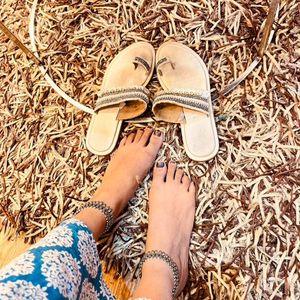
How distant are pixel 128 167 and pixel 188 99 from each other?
18 cm

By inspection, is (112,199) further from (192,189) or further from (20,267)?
(20,267)

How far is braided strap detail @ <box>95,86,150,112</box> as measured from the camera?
1037 millimetres

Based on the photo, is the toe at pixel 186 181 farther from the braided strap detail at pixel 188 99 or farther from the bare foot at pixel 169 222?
the braided strap detail at pixel 188 99

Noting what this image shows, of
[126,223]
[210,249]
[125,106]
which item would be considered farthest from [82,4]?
[210,249]

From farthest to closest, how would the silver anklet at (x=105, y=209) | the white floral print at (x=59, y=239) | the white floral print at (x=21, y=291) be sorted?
the silver anklet at (x=105, y=209) → the white floral print at (x=59, y=239) → the white floral print at (x=21, y=291)

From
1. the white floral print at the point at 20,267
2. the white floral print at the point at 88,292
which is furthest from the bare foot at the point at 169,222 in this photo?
the white floral print at the point at 20,267

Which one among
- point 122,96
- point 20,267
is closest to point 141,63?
point 122,96

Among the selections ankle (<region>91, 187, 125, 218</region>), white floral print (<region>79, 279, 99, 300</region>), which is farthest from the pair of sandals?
white floral print (<region>79, 279, 99, 300</region>)

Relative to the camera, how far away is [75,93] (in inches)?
44.1

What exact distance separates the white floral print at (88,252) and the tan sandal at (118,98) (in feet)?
0.92

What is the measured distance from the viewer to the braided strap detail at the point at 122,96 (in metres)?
1.04

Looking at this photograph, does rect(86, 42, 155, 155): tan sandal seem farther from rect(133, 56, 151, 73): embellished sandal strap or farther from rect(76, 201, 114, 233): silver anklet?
rect(76, 201, 114, 233): silver anklet

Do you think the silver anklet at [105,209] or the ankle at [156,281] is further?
the silver anklet at [105,209]

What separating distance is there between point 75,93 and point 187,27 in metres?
0.28
